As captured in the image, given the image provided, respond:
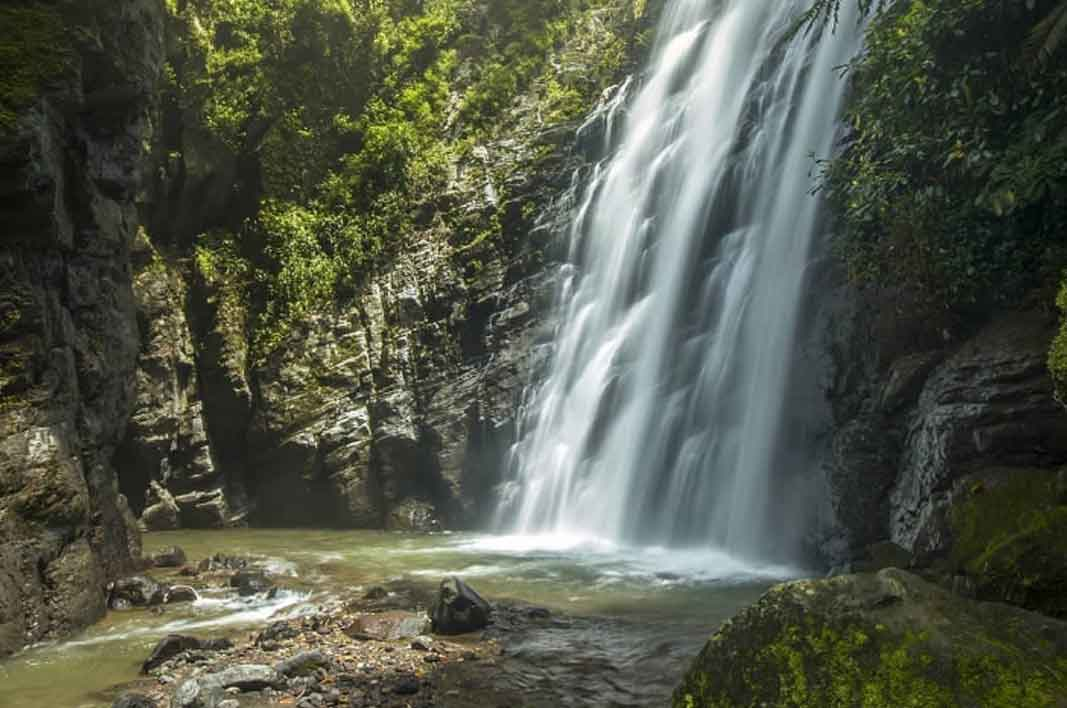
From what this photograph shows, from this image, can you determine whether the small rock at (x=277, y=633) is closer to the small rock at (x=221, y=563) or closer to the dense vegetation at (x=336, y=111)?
the small rock at (x=221, y=563)

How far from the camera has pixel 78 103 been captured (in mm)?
9719

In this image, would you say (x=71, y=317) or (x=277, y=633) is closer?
(x=277, y=633)

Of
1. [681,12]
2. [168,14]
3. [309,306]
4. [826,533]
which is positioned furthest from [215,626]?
[681,12]

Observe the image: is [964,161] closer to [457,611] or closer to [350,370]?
[457,611]

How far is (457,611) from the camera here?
24.8 ft

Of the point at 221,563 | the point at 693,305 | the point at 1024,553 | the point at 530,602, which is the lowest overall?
the point at 221,563

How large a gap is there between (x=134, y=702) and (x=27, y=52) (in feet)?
24.6

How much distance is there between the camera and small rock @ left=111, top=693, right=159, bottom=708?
18.4 feet

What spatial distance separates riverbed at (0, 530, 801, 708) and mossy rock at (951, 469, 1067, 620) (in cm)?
249

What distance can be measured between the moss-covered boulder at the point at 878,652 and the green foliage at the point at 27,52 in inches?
355

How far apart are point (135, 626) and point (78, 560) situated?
97 centimetres

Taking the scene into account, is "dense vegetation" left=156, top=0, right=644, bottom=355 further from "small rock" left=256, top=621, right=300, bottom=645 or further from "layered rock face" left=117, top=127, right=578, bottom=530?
"small rock" left=256, top=621, right=300, bottom=645

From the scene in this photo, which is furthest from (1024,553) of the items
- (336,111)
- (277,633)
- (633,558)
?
(336,111)

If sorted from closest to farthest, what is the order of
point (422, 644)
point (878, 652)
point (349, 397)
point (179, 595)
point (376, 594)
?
1. point (878, 652)
2. point (422, 644)
3. point (376, 594)
4. point (179, 595)
5. point (349, 397)
